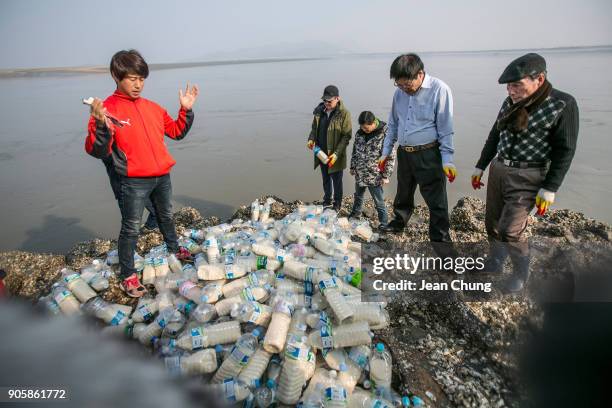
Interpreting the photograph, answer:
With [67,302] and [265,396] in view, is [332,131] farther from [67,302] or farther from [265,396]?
[67,302]

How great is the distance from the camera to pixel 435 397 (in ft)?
7.56

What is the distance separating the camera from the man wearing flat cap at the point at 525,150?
2.46m

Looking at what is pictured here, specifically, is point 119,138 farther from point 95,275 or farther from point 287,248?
point 287,248

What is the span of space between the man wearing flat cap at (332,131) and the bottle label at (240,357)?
9.25 ft

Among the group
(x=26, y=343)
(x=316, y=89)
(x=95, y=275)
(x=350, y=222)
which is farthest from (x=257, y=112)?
(x=26, y=343)

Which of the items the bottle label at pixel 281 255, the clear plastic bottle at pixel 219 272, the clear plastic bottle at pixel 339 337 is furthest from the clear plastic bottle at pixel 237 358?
the bottle label at pixel 281 255

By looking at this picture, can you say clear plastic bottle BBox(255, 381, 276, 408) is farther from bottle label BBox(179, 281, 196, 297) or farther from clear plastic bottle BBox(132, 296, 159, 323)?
clear plastic bottle BBox(132, 296, 159, 323)

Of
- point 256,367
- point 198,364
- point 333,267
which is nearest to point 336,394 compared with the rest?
point 256,367

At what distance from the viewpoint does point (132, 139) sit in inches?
109

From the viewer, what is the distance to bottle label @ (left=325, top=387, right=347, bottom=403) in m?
2.16

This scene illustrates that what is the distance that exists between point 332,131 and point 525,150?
2385 mm

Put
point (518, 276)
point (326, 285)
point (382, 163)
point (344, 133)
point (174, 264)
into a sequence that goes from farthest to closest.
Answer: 1. point (344, 133)
2. point (382, 163)
3. point (174, 264)
4. point (518, 276)
5. point (326, 285)

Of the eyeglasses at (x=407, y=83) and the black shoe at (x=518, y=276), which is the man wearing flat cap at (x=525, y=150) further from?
the eyeglasses at (x=407, y=83)

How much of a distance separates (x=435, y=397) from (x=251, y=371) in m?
1.28
